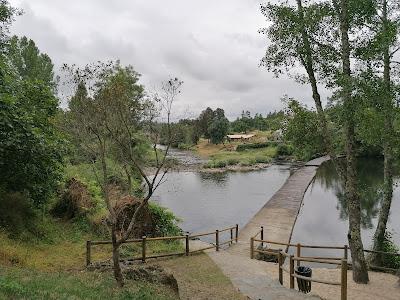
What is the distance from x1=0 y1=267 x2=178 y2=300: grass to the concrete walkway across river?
3.59 meters

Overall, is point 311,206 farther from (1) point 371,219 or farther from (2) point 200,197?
(2) point 200,197

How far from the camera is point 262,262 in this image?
16391mm

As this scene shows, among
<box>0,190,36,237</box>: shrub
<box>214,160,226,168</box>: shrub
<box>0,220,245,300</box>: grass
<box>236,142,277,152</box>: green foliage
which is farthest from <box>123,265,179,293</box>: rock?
<box>236,142,277,152</box>: green foliage

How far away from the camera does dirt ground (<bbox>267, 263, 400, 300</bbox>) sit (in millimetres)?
12086

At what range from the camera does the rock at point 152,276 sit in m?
10.2

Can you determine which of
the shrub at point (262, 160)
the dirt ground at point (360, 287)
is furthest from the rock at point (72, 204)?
the shrub at point (262, 160)

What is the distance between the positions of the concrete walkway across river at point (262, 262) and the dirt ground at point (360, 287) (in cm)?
89

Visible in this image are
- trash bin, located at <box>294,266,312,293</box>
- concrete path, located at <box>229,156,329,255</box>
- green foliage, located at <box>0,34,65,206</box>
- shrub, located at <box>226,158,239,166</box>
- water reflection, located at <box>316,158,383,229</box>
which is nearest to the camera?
trash bin, located at <box>294,266,312,293</box>

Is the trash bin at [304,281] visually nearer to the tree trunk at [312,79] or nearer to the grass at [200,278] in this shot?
the grass at [200,278]

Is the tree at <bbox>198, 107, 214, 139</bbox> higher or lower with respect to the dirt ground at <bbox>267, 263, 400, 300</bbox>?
higher

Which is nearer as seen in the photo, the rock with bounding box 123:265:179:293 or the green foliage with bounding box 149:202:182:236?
the rock with bounding box 123:265:179:293

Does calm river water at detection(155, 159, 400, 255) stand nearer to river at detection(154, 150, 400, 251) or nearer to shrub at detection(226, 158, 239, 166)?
river at detection(154, 150, 400, 251)

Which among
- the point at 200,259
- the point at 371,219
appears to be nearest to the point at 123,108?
the point at 200,259

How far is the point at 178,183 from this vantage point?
5019cm
